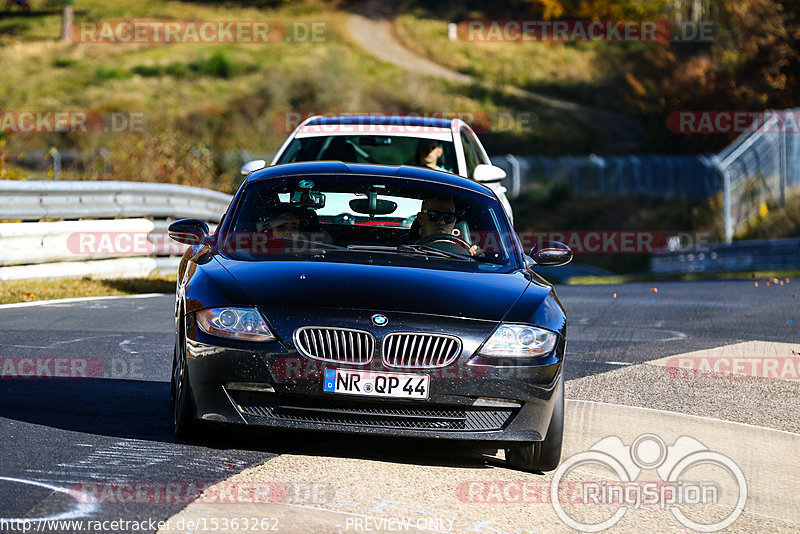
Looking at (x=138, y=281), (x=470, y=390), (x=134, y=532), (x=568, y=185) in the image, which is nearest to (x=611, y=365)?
(x=470, y=390)

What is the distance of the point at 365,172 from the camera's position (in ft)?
24.2

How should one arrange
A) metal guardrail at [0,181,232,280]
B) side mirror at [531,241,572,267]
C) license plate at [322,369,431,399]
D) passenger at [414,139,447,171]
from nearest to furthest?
license plate at [322,369,431,399] → side mirror at [531,241,572,267] → passenger at [414,139,447,171] → metal guardrail at [0,181,232,280]

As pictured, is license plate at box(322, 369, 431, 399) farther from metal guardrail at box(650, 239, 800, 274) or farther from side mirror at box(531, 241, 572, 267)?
metal guardrail at box(650, 239, 800, 274)

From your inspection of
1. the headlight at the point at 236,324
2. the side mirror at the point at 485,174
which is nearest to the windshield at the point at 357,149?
the side mirror at the point at 485,174

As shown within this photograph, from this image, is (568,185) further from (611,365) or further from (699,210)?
(611,365)

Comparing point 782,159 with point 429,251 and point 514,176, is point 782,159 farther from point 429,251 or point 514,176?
point 429,251

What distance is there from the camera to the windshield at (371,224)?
22.3 ft

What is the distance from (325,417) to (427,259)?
127 centimetres

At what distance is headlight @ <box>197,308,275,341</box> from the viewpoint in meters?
5.67

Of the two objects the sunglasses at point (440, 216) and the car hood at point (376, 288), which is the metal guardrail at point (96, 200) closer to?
the sunglasses at point (440, 216)

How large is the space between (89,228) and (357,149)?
144 inches

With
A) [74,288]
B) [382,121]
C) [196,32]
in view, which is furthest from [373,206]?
[196,32]

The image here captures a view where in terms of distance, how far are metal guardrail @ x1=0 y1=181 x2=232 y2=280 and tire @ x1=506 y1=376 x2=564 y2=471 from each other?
8.42 meters

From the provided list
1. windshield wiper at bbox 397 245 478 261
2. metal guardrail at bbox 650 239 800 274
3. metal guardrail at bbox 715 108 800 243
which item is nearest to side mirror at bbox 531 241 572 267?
windshield wiper at bbox 397 245 478 261
